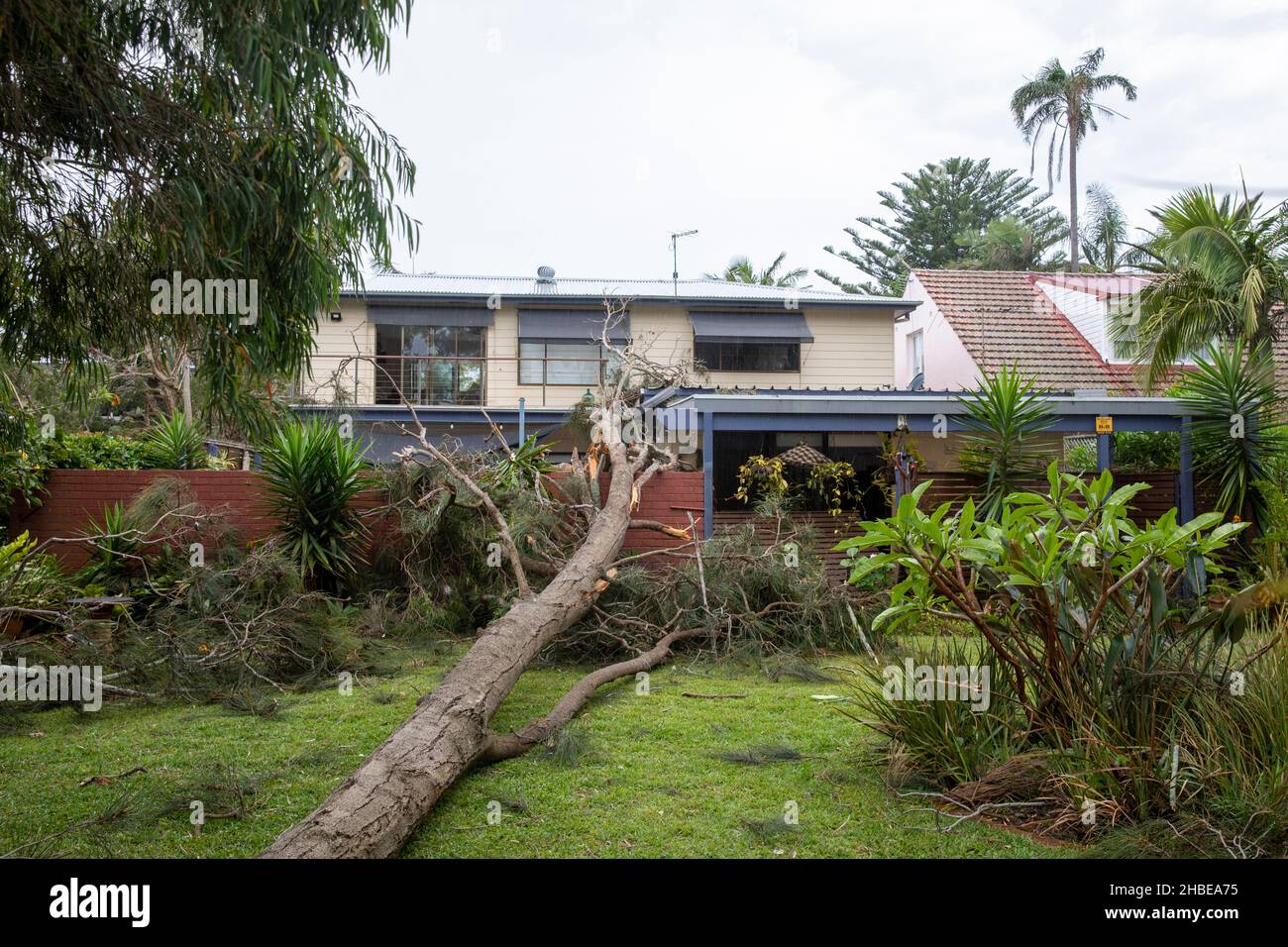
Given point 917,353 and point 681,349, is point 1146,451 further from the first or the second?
point 917,353

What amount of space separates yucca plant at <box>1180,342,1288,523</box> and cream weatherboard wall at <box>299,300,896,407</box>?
877 centimetres

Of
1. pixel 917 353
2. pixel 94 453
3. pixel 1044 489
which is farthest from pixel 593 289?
pixel 1044 489

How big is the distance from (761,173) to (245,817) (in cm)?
3082

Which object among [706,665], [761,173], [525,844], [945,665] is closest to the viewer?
[525,844]

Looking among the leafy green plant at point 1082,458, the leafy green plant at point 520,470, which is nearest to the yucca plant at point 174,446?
the leafy green plant at point 520,470

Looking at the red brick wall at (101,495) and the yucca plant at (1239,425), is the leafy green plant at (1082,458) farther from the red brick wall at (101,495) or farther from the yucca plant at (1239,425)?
the red brick wall at (101,495)

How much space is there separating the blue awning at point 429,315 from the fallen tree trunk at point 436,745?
12192mm

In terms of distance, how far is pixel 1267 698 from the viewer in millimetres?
4277

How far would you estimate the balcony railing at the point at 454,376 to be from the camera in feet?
63.5

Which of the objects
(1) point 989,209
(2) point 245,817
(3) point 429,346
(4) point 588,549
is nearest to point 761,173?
(1) point 989,209
